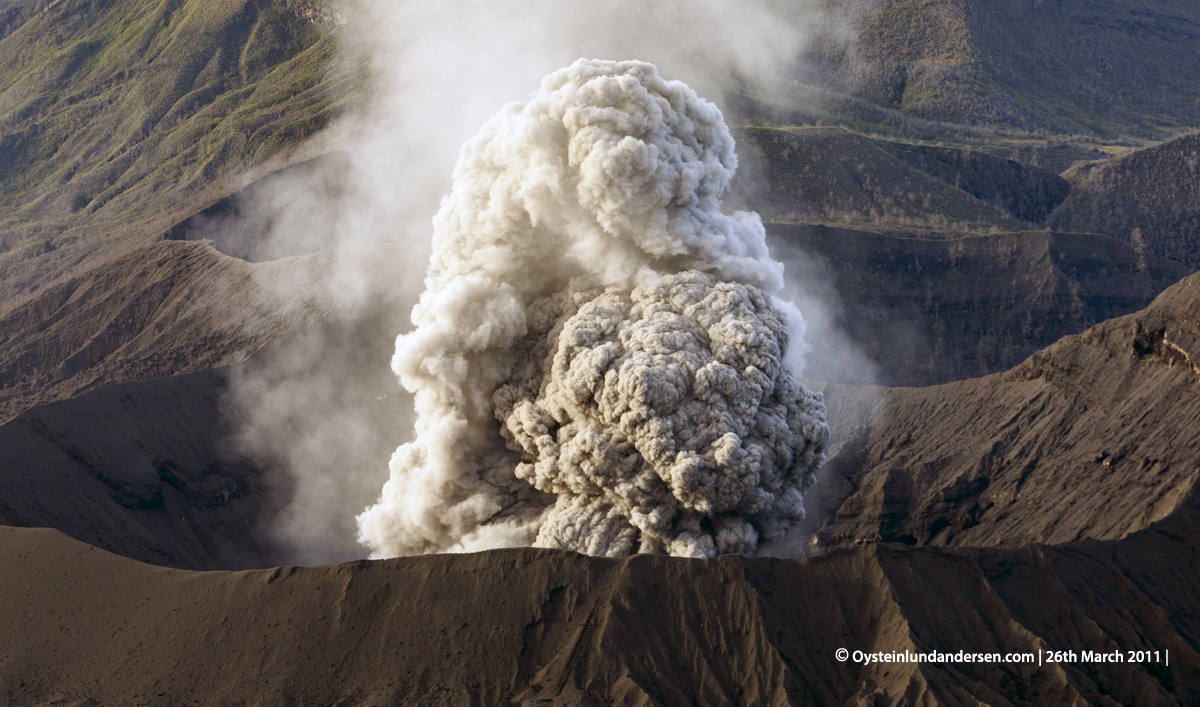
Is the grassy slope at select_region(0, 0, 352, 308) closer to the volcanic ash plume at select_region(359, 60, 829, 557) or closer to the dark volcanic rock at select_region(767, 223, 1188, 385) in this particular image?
the dark volcanic rock at select_region(767, 223, 1188, 385)

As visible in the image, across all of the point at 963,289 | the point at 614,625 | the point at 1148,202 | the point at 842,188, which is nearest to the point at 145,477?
the point at 614,625

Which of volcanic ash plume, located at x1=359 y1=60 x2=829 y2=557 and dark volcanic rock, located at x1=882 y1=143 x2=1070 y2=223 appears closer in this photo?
volcanic ash plume, located at x1=359 y1=60 x2=829 y2=557

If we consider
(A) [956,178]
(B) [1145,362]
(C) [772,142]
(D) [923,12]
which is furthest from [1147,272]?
(D) [923,12]

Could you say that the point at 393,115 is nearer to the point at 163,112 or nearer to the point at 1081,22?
the point at 163,112

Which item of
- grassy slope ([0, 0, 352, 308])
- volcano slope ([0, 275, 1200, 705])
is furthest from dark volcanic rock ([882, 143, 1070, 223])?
volcano slope ([0, 275, 1200, 705])

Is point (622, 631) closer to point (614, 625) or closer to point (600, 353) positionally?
point (614, 625)

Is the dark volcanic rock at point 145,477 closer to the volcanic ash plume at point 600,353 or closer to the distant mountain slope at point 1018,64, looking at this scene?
the volcanic ash plume at point 600,353
